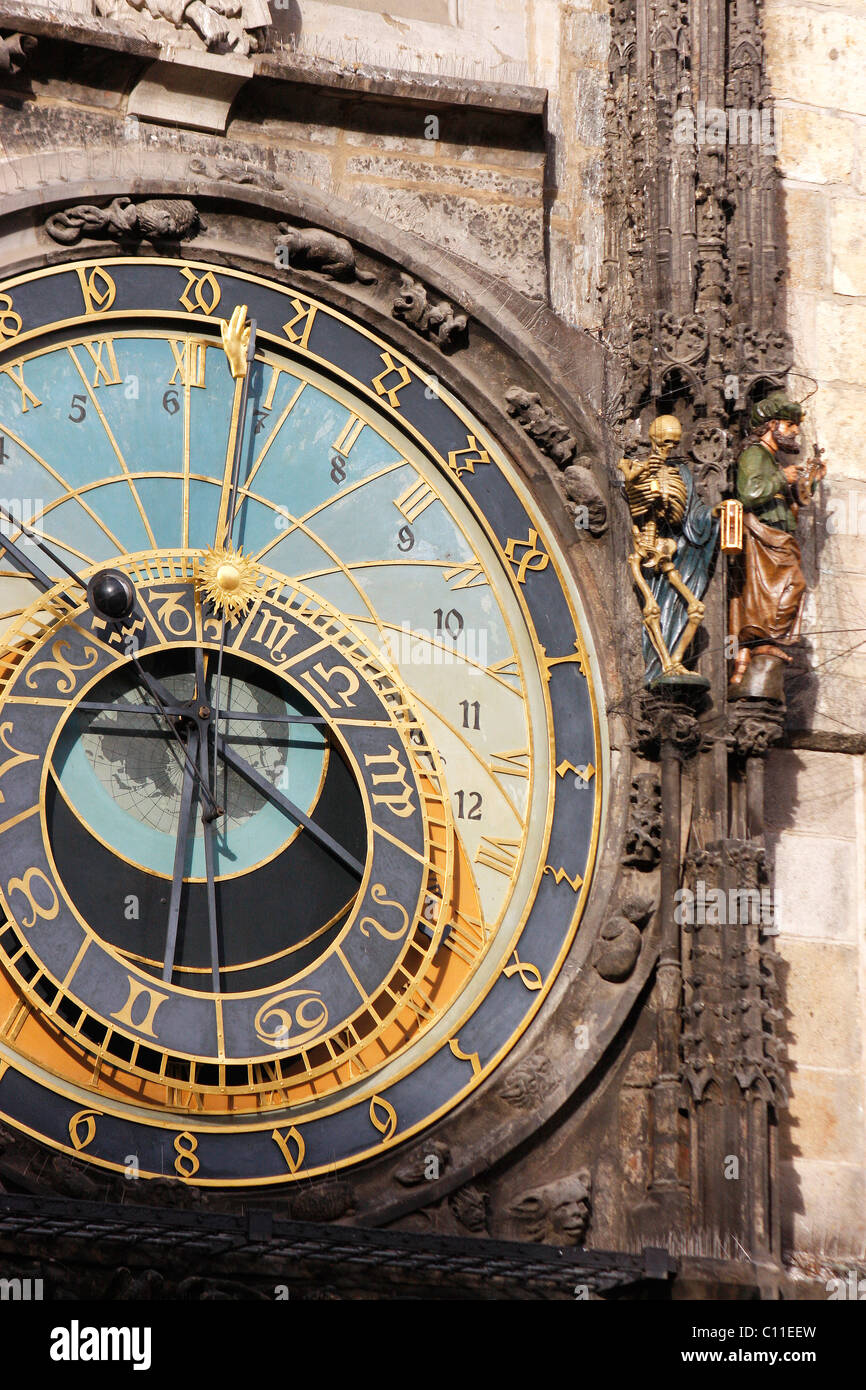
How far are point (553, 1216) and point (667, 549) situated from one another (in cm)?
195

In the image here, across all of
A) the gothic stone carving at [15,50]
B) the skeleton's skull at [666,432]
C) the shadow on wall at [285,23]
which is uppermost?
the shadow on wall at [285,23]

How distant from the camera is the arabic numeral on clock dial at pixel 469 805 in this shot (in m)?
8.34

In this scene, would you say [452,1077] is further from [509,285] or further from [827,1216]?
[509,285]

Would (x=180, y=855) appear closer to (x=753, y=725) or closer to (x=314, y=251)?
(x=753, y=725)

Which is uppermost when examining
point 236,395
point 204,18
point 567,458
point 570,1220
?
point 204,18

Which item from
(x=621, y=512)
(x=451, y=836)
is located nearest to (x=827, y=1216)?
(x=451, y=836)

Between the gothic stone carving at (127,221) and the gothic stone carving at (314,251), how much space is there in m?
0.28

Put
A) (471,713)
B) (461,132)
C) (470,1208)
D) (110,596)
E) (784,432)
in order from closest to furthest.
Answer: (470,1208) < (110,596) < (471,713) < (784,432) < (461,132)

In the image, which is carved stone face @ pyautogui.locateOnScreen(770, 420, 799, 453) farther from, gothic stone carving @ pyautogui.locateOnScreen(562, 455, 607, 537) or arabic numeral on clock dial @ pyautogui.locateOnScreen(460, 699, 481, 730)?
arabic numeral on clock dial @ pyautogui.locateOnScreen(460, 699, 481, 730)

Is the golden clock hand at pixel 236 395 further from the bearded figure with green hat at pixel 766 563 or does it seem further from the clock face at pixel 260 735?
the bearded figure with green hat at pixel 766 563

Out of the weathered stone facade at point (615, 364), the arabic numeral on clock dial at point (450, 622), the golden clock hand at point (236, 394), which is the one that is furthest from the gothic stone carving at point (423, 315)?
the arabic numeral on clock dial at point (450, 622)

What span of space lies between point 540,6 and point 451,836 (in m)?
2.83

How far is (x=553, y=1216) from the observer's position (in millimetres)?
7957

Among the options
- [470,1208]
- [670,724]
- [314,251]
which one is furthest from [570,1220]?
[314,251]
